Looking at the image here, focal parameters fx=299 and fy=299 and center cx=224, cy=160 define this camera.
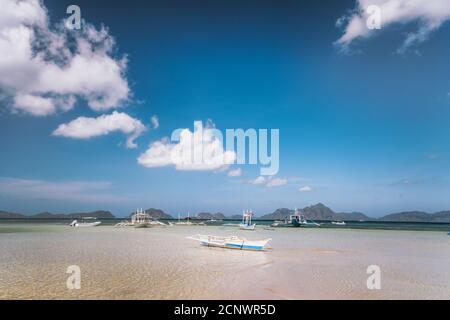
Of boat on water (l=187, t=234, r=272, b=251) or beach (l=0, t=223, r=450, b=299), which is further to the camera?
boat on water (l=187, t=234, r=272, b=251)

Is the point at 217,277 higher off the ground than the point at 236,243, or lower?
higher

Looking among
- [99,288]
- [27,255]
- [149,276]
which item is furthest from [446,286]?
[27,255]

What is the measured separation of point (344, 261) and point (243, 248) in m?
10.7

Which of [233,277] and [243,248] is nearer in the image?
[233,277]

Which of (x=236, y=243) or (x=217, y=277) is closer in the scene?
(x=217, y=277)

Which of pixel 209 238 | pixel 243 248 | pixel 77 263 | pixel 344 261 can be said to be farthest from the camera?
pixel 209 238

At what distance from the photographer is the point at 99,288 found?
1686cm

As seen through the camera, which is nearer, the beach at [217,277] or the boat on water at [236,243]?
the beach at [217,277]
